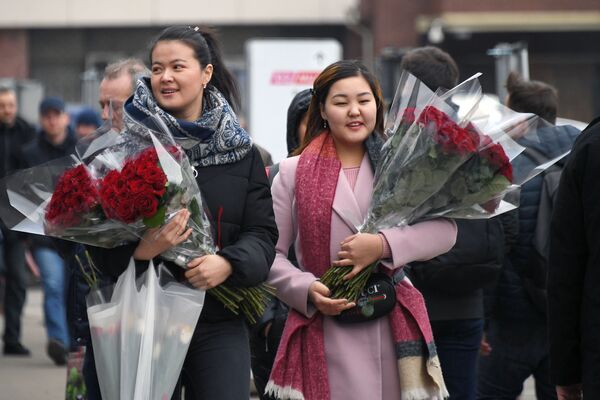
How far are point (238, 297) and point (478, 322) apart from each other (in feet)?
5.33

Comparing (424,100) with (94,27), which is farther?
(94,27)

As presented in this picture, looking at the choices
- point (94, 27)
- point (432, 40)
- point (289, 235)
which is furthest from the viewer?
point (94, 27)

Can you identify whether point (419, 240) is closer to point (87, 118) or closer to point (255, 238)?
point (255, 238)

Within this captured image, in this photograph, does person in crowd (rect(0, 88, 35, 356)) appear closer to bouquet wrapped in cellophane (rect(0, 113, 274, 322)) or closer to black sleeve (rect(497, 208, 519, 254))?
black sleeve (rect(497, 208, 519, 254))

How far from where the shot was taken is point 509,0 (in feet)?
94.1

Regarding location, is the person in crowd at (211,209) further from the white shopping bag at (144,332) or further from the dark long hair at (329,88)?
the dark long hair at (329,88)

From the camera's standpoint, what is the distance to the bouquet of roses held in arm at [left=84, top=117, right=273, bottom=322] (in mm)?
4258

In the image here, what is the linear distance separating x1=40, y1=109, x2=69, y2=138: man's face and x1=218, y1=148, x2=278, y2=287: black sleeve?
5904 mm

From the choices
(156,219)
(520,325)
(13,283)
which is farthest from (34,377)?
(156,219)

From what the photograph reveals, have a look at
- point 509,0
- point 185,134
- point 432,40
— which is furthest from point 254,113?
point 509,0

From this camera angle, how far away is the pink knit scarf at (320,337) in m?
4.59

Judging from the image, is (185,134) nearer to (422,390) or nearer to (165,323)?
(165,323)

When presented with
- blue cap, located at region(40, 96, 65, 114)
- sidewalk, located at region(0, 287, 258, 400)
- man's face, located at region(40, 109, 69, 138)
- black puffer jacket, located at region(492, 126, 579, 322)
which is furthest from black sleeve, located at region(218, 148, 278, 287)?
blue cap, located at region(40, 96, 65, 114)

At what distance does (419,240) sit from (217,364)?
87cm
